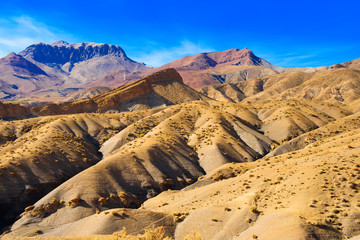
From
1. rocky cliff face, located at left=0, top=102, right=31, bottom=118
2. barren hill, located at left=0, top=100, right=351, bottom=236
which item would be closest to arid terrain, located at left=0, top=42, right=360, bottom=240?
barren hill, located at left=0, top=100, right=351, bottom=236

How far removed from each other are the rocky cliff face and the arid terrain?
1.24 feet

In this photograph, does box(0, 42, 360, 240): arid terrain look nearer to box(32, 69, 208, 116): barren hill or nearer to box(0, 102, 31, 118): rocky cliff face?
box(0, 102, 31, 118): rocky cliff face

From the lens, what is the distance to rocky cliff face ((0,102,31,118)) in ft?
256

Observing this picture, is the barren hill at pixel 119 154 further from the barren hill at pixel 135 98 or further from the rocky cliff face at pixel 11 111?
the barren hill at pixel 135 98

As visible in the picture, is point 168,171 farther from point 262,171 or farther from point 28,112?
point 28,112

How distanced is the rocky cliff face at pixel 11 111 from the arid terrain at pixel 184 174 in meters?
0.38

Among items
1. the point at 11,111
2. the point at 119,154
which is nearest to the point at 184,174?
the point at 119,154

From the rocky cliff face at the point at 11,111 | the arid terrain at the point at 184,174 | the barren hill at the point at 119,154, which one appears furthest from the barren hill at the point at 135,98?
the barren hill at the point at 119,154

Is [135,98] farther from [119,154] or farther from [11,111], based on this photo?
[119,154]

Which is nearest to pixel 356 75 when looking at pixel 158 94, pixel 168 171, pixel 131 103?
pixel 158 94

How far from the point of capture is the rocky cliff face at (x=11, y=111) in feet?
256

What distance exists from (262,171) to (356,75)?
163574 millimetres

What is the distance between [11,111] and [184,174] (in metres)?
62.2

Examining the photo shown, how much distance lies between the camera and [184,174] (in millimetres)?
46656
